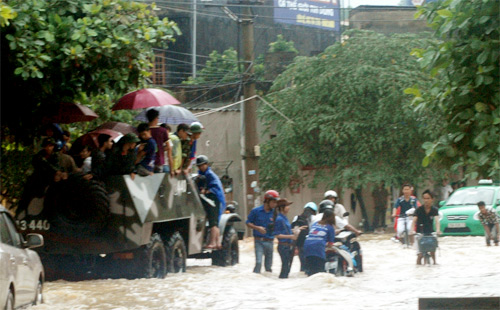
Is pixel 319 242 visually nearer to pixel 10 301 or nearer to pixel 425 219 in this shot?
Result: pixel 425 219

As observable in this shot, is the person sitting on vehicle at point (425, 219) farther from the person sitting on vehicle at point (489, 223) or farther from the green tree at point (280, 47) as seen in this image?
the green tree at point (280, 47)

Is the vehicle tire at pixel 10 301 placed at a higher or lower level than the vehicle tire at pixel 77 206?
lower

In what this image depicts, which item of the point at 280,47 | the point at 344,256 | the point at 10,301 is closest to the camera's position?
the point at 10,301

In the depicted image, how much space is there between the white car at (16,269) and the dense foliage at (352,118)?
21.0 metres

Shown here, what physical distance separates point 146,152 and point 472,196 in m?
15.3

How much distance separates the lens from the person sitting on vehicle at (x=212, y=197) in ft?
55.1

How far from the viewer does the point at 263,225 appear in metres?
15.6

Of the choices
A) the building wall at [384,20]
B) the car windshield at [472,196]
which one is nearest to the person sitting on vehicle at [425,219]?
the car windshield at [472,196]

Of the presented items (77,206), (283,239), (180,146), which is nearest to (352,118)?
(283,239)

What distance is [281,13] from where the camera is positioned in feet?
157

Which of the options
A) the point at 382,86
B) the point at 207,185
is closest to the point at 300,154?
the point at 382,86

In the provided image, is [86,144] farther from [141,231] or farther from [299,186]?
[299,186]

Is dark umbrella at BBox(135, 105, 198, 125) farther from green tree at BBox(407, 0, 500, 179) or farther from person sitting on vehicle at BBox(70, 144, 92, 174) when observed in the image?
green tree at BBox(407, 0, 500, 179)

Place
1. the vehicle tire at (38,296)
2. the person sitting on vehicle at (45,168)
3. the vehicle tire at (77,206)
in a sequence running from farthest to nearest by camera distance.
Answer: the person sitting on vehicle at (45,168)
the vehicle tire at (77,206)
the vehicle tire at (38,296)
